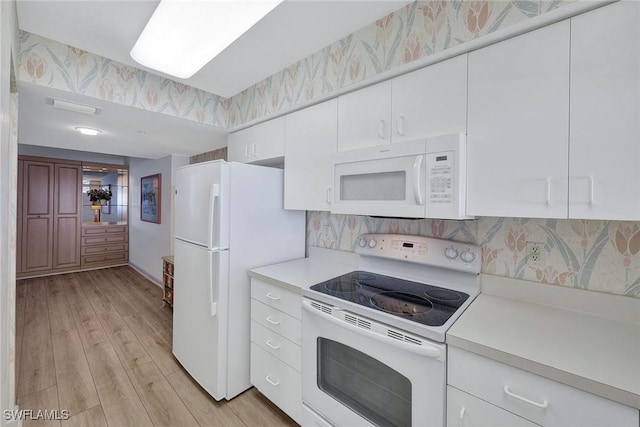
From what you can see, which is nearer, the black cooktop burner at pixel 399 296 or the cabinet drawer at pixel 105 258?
the black cooktop burner at pixel 399 296

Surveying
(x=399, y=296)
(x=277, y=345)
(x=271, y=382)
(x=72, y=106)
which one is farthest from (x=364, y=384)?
(x=72, y=106)

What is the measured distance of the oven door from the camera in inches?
43.4

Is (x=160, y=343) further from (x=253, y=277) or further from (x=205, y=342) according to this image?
(x=253, y=277)

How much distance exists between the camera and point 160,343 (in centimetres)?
271

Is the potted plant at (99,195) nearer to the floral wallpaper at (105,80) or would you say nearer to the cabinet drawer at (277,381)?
the floral wallpaper at (105,80)

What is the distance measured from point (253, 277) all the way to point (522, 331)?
5.11 feet

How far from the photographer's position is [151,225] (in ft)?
16.1

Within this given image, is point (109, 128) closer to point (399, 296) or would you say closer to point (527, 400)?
point (399, 296)

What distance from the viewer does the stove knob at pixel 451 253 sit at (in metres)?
1.55

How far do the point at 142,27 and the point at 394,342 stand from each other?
2090mm

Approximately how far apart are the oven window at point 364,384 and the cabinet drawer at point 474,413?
18 centimetres

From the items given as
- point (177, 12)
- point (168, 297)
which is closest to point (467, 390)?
point (177, 12)

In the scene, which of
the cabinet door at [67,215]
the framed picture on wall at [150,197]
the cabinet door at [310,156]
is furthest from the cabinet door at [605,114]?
the cabinet door at [67,215]

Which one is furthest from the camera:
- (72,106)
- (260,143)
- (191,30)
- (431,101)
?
(260,143)
